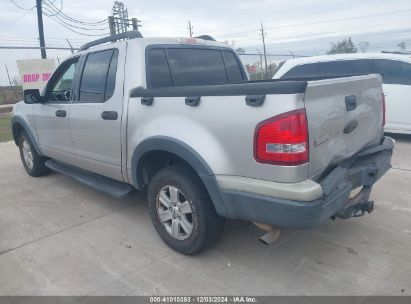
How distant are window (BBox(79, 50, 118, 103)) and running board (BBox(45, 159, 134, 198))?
91cm

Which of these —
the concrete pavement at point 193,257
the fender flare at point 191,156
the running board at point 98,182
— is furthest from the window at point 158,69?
the concrete pavement at point 193,257

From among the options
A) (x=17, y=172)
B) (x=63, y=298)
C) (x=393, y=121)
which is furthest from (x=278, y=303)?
(x=393, y=121)

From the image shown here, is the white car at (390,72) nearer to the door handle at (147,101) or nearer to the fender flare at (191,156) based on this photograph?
the door handle at (147,101)

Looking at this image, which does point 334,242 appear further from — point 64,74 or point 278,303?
point 64,74

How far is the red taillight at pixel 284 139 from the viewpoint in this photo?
2.35 metres

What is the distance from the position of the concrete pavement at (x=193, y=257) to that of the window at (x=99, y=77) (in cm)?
137

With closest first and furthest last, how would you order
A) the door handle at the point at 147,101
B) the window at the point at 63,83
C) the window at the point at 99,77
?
the door handle at the point at 147,101 < the window at the point at 99,77 < the window at the point at 63,83

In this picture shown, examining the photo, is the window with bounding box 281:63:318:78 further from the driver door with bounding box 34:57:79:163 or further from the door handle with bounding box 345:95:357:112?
the door handle with bounding box 345:95:357:112

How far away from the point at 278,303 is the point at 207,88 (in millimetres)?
1618

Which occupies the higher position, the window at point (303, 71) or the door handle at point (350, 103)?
the window at point (303, 71)

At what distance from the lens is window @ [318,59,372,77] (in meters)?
7.38

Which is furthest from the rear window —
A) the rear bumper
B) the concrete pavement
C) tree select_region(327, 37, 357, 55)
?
tree select_region(327, 37, 357, 55)

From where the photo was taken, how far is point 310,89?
2.40 m

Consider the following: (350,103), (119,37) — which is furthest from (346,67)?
(119,37)
